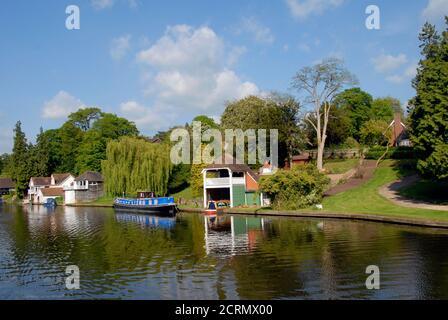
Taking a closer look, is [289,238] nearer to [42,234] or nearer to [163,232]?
[163,232]

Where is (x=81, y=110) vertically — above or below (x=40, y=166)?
above

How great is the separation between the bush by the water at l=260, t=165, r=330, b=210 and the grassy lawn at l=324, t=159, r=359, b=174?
50.6 ft

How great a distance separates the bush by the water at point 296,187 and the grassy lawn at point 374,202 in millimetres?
1916

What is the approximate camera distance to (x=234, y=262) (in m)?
23.5

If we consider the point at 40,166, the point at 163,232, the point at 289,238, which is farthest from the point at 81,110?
the point at 289,238

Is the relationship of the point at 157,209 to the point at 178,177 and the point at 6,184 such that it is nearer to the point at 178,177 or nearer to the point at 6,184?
the point at 178,177

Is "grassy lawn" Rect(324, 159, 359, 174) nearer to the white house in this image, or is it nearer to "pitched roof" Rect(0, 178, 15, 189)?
the white house

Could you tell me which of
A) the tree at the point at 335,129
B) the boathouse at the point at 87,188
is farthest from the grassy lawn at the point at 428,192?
the boathouse at the point at 87,188

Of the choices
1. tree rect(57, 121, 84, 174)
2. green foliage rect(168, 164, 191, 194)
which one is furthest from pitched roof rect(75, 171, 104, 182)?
tree rect(57, 121, 84, 174)

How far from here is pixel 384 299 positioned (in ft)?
53.5

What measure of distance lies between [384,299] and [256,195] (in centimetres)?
3892

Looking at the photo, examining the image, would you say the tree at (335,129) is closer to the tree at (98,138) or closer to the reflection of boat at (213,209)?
the reflection of boat at (213,209)

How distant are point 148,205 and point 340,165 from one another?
1116 inches

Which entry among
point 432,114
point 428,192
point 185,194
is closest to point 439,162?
point 432,114
